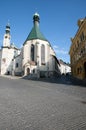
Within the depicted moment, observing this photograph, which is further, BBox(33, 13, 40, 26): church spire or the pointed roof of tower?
BBox(33, 13, 40, 26): church spire

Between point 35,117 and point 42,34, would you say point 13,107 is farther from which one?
point 42,34

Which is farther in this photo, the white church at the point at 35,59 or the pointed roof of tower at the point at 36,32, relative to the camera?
the pointed roof of tower at the point at 36,32

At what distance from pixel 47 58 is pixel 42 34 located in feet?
42.8

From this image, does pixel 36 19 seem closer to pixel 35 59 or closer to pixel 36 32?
pixel 36 32

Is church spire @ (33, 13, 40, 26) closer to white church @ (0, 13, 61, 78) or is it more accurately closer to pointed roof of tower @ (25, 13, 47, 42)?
pointed roof of tower @ (25, 13, 47, 42)

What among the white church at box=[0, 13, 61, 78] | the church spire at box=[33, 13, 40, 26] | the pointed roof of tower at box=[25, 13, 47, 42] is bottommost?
the white church at box=[0, 13, 61, 78]

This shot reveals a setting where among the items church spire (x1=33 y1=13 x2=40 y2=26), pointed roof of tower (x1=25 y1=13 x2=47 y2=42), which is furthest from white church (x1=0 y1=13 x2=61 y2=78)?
church spire (x1=33 y1=13 x2=40 y2=26)

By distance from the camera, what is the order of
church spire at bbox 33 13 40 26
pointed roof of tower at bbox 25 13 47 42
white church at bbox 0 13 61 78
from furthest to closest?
church spire at bbox 33 13 40 26, pointed roof of tower at bbox 25 13 47 42, white church at bbox 0 13 61 78

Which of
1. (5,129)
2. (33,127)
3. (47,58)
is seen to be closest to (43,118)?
(33,127)

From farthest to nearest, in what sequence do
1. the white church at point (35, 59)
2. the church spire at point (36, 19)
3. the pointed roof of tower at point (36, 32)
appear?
the church spire at point (36, 19), the pointed roof of tower at point (36, 32), the white church at point (35, 59)

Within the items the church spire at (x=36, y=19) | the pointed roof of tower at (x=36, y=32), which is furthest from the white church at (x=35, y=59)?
the church spire at (x=36, y=19)

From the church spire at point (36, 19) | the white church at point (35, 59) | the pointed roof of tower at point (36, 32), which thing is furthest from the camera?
the church spire at point (36, 19)

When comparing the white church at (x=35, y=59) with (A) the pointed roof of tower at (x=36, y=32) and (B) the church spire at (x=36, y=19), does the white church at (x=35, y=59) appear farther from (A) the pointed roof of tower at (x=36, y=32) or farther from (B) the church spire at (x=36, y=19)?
(B) the church spire at (x=36, y=19)

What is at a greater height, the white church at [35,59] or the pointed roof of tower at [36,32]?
the pointed roof of tower at [36,32]
